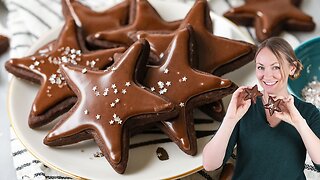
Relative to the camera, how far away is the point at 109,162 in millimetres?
825

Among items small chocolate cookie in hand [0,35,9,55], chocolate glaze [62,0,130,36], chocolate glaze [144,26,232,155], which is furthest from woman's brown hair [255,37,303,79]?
small chocolate cookie in hand [0,35,9,55]

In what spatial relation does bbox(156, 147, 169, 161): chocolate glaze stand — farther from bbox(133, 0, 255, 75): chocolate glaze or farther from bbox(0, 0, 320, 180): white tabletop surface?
bbox(0, 0, 320, 180): white tabletop surface

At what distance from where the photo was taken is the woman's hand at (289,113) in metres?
0.58

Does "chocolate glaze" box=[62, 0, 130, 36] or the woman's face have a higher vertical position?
the woman's face

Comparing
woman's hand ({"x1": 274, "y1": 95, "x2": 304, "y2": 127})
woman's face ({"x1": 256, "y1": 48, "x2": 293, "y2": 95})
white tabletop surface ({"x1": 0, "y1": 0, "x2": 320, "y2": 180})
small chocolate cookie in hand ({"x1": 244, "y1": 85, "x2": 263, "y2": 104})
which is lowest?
white tabletop surface ({"x1": 0, "y1": 0, "x2": 320, "y2": 180})

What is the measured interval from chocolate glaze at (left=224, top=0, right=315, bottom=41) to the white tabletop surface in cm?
3

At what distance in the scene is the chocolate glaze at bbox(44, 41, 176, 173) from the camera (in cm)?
81

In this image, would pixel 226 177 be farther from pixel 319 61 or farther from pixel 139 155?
pixel 319 61

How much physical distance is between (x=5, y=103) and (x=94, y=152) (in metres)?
0.32

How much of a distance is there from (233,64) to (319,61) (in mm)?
177

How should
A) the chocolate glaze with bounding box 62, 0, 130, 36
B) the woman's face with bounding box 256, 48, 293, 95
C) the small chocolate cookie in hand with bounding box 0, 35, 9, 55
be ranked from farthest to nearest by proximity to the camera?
the small chocolate cookie in hand with bounding box 0, 35, 9, 55 < the chocolate glaze with bounding box 62, 0, 130, 36 < the woman's face with bounding box 256, 48, 293, 95

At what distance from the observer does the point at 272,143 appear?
620 millimetres

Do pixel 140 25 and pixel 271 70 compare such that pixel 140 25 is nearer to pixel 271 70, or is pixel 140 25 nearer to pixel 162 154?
pixel 162 154

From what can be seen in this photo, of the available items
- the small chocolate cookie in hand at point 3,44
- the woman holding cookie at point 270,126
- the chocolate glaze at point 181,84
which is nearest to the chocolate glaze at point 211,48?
the chocolate glaze at point 181,84
